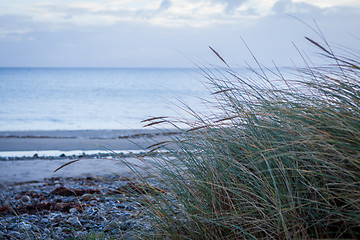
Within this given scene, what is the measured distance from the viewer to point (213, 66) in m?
2.53

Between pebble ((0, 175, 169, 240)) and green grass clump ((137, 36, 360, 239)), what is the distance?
21.4 inches

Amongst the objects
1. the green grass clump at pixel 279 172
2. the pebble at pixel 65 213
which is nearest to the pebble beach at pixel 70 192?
the pebble at pixel 65 213

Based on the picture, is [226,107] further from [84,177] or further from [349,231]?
[84,177]

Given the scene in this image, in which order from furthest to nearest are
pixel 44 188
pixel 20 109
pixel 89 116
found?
pixel 20 109, pixel 89 116, pixel 44 188

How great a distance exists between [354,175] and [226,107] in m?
1.03

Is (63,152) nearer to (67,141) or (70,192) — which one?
(67,141)

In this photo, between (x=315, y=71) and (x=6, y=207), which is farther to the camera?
(x=6, y=207)

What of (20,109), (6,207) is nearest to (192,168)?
(6,207)

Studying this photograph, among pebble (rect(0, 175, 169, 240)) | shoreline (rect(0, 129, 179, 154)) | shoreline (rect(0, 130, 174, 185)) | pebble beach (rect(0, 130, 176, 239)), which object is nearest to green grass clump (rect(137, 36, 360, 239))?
pebble beach (rect(0, 130, 176, 239))

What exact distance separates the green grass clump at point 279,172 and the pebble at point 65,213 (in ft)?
1.78

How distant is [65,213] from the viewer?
14.5 feet

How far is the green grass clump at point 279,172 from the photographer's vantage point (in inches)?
59.7

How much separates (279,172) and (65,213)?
137 inches

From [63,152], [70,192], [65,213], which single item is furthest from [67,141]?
[65,213]
